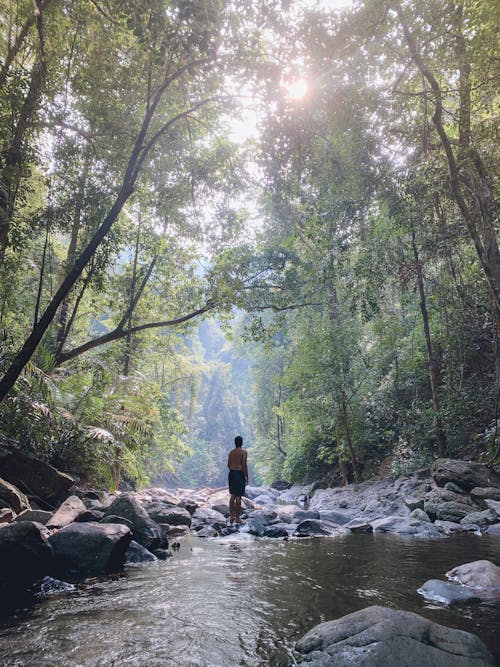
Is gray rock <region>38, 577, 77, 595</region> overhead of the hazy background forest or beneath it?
beneath

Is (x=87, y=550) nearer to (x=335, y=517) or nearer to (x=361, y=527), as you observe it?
(x=361, y=527)

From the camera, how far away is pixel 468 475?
34.1 ft

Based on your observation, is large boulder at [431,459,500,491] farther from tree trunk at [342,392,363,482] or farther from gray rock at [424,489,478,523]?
tree trunk at [342,392,363,482]

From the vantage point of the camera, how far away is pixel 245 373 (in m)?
105

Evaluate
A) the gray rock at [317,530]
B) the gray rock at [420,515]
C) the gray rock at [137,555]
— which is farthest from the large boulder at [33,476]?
the gray rock at [420,515]

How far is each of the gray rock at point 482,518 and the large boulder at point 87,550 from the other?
23.6 ft

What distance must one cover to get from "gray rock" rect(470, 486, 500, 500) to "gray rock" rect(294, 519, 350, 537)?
11.4 ft

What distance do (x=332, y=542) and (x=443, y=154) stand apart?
749cm

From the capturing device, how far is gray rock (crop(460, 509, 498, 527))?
856cm

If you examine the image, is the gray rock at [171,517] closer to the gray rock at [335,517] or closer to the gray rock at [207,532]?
the gray rock at [207,532]

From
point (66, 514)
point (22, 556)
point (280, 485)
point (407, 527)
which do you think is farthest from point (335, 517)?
point (280, 485)

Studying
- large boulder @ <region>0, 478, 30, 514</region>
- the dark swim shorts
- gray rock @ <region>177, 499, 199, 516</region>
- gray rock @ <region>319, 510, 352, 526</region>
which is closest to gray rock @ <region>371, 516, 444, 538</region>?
A: gray rock @ <region>319, 510, 352, 526</region>

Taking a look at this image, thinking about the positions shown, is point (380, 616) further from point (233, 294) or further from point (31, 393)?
point (233, 294)

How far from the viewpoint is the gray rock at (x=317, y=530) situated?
855cm
